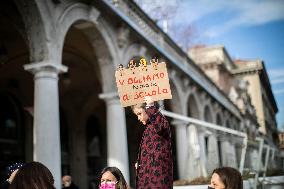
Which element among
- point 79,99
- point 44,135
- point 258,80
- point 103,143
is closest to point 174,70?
point 79,99

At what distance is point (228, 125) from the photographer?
97.7ft

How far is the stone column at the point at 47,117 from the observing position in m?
8.66

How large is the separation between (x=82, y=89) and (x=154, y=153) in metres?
16.2

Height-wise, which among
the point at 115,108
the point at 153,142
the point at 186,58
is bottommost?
the point at 153,142

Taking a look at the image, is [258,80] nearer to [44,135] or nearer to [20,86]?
[20,86]

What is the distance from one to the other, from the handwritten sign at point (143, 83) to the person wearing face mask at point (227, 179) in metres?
0.97

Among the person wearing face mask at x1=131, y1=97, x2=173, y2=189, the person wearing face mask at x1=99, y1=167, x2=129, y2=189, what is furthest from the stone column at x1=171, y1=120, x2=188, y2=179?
the person wearing face mask at x1=131, y1=97, x2=173, y2=189

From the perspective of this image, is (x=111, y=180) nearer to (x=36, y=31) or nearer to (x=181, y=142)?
(x=36, y=31)

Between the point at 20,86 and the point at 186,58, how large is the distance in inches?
321

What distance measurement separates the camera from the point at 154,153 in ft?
13.7

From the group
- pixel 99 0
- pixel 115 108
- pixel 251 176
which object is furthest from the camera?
pixel 115 108

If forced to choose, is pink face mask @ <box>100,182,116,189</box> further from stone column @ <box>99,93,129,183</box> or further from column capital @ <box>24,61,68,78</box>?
stone column @ <box>99,93,129,183</box>

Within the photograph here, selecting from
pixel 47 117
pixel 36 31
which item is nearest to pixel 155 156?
pixel 47 117

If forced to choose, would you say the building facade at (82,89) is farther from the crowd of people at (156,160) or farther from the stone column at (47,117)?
the crowd of people at (156,160)
